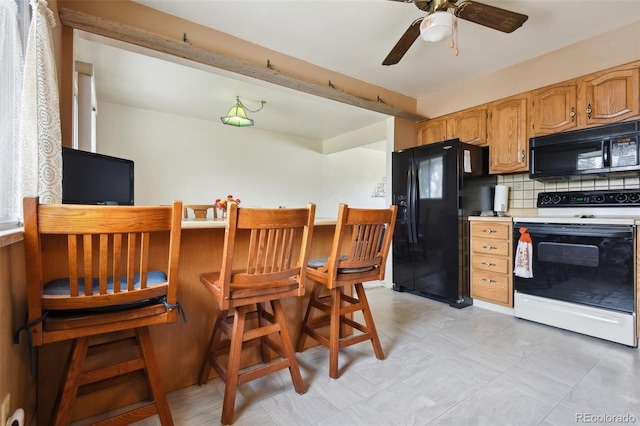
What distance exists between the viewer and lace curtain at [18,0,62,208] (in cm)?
Result: 124

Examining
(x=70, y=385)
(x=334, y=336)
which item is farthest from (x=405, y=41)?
(x=70, y=385)

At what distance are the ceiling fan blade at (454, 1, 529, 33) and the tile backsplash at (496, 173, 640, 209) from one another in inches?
67.4

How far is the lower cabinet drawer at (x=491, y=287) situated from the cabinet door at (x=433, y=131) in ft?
5.64

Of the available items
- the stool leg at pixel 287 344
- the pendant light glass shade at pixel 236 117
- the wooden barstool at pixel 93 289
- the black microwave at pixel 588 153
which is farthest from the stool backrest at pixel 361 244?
the pendant light glass shade at pixel 236 117

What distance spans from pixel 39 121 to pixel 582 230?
11.6 feet

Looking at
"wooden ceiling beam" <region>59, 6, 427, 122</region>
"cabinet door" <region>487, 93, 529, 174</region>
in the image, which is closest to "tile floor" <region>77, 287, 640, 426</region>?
"cabinet door" <region>487, 93, 529, 174</region>

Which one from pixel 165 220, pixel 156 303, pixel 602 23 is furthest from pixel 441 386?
pixel 602 23

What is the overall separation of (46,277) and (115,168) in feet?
2.89

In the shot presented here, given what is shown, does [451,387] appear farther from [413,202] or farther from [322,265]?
[413,202]

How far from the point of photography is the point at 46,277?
4.18 feet

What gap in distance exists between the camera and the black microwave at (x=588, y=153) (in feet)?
7.58

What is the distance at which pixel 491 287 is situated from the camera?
2906 millimetres

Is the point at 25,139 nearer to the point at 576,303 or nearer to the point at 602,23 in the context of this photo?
the point at 576,303

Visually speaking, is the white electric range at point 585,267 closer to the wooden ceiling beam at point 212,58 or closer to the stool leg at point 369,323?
the stool leg at point 369,323
